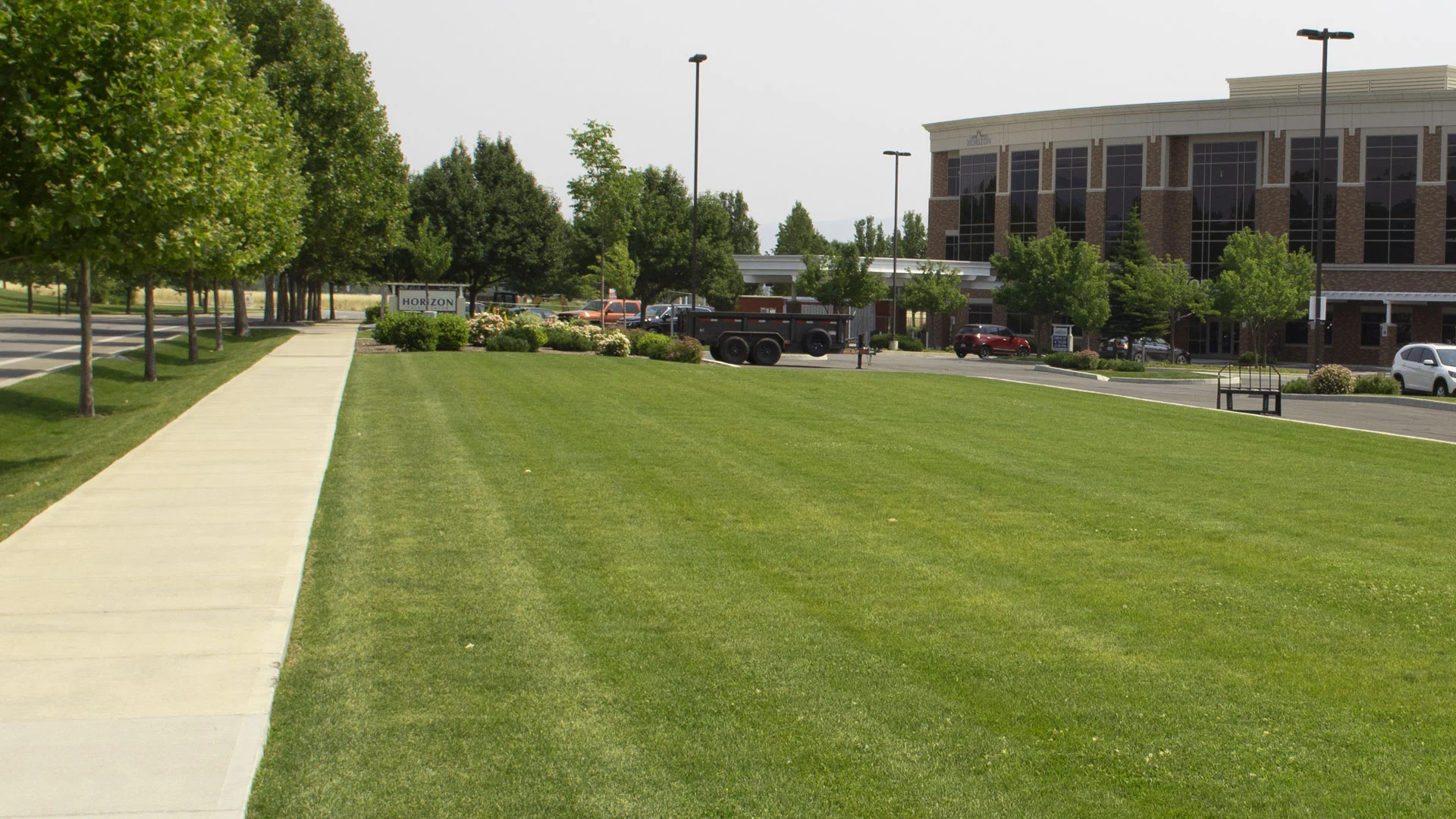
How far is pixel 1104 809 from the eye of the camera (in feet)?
16.1

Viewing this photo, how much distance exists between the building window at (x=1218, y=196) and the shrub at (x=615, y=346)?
41853 millimetres

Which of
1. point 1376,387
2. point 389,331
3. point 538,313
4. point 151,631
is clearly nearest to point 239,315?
point 538,313

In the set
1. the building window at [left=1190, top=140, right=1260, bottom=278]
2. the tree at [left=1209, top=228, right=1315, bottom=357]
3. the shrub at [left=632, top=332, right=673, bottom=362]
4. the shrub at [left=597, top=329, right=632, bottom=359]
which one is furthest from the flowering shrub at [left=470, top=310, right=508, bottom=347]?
the building window at [left=1190, top=140, right=1260, bottom=278]

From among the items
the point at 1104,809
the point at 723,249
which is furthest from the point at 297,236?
the point at 723,249

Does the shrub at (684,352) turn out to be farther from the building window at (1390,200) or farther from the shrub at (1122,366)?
the building window at (1390,200)

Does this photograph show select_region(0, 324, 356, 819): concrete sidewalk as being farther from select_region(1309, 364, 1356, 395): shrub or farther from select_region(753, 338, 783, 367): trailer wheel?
select_region(1309, 364, 1356, 395): shrub

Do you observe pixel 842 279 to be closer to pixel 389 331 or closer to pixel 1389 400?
pixel 389 331

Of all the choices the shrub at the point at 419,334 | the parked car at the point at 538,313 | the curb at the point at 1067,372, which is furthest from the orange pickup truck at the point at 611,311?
the shrub at the point at 419,334

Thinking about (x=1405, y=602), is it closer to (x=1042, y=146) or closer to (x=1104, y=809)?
(x=1104, y=809)

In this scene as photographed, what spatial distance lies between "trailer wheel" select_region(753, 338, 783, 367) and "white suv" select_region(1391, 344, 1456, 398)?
642 inches

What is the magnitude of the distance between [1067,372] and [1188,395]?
1040 centimetres

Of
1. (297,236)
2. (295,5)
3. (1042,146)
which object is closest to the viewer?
(297,236)

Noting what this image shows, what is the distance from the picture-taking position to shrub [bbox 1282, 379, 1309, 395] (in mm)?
31156

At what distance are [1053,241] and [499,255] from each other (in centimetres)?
3333
